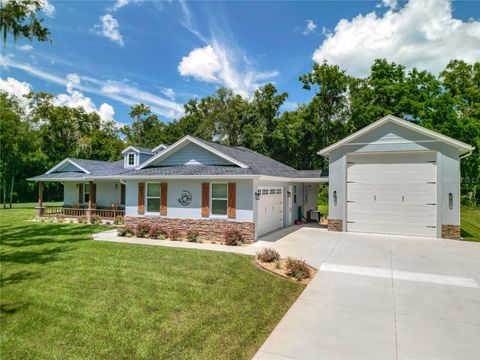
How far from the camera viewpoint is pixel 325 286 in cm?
711

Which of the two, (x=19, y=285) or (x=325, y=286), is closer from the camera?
(x=19, y=285)

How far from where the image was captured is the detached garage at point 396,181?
13375 mm

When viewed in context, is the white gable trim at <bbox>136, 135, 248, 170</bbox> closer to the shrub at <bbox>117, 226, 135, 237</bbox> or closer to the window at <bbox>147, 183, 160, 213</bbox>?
the window at <bbox>147, 183, 160, 213</bbox>

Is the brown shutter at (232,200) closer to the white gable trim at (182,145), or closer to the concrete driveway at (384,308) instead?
the white gable trim at (182,145)

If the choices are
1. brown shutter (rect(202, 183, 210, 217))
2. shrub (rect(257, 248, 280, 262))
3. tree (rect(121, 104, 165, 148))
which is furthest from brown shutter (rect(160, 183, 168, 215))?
tree (rect(121, 104, 165, 148))

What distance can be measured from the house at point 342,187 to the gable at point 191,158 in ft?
0.17

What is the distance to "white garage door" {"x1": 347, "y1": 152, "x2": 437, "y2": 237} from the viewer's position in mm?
13742

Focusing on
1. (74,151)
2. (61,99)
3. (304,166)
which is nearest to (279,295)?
(304,166)

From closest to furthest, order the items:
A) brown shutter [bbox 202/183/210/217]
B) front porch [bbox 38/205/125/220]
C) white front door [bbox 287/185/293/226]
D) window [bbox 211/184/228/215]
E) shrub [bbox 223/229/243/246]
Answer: shrub [bbox 223/229/243/246]
window [bbox 211/184/228/215]
brown shutter [bbox 202/183/210/217]
white front door [bbox 287/185/293/226]
front porch [bbox 38/205/125/220]

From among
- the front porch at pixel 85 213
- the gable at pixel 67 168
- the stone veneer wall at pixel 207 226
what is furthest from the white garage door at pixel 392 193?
Result: the gable at pixel 67 168

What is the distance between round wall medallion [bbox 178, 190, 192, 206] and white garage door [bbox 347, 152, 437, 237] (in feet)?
28.2

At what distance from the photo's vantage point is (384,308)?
232 inches

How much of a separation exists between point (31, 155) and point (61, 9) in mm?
29762

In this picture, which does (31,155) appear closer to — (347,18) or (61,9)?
(61,9)
